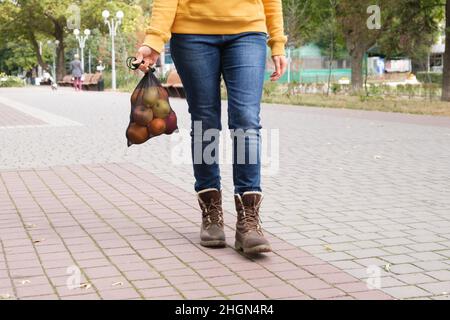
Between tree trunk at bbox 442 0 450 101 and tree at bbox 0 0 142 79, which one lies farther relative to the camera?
tree at bbox 0 0 142 79

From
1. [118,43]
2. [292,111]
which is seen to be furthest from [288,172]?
[118,43]

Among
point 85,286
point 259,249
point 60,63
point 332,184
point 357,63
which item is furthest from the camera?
point 60,63

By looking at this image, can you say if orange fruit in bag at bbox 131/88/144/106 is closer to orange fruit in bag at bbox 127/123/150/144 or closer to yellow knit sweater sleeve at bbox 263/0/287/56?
orange fruit in bag at bbox 127/123/150/144

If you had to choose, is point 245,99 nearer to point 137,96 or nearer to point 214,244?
point 137,96

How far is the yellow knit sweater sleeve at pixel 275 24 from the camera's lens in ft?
13.6

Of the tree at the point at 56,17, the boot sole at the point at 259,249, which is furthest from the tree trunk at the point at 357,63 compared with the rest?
the tree at the point at 56,17

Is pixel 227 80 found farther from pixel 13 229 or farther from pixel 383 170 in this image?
pixel 383 170

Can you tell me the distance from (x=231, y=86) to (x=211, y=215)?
75cm

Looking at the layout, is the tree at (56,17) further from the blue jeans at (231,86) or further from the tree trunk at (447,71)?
the blue jeans at (231,86)

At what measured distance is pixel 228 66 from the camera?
13.1 ft

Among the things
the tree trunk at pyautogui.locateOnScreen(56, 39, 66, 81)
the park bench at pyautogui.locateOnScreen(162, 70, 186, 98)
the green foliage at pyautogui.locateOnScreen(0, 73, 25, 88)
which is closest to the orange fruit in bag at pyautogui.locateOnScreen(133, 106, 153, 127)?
the park bench at pyautogui.locateOnScreen(162, 70, 186, 98)

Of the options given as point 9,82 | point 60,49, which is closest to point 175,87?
point 9,82

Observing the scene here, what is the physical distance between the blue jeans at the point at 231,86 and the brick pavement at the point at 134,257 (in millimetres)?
525

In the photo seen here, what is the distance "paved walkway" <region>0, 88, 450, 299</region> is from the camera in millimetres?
3812
